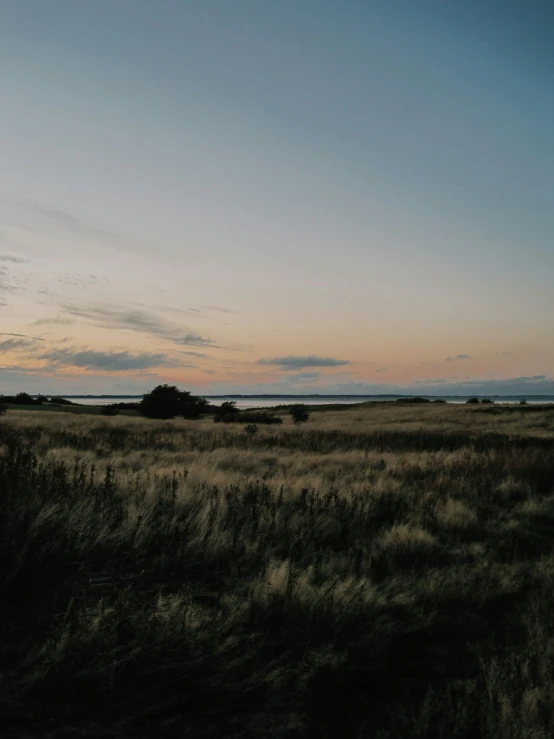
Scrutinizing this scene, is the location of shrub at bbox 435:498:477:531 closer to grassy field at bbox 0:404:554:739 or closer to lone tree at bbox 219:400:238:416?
grassy field at bbox 0:404:554:739

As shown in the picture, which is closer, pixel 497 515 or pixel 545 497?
pixel 497 515

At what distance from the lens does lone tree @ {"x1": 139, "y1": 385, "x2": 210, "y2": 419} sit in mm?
56625

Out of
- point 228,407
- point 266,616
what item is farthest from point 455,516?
point 228,407

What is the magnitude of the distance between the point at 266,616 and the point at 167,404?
5339 centimetres

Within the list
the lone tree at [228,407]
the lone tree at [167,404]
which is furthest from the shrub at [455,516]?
Result: the lone tree at [167,404]

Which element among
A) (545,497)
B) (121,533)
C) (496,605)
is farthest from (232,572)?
(545,497)

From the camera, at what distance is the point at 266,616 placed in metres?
4.49

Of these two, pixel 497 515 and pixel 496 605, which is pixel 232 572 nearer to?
pixel 496 605

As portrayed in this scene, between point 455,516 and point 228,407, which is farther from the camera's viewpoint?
point 228,407

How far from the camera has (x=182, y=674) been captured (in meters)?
3.62

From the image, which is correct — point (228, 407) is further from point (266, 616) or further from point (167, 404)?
point (266, 616)

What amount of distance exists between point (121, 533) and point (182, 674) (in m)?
2.86

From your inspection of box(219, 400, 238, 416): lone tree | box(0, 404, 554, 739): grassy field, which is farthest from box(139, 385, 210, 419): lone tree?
box(0, 404, 554, 739): grassy field

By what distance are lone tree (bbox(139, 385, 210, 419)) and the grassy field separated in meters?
48.6
